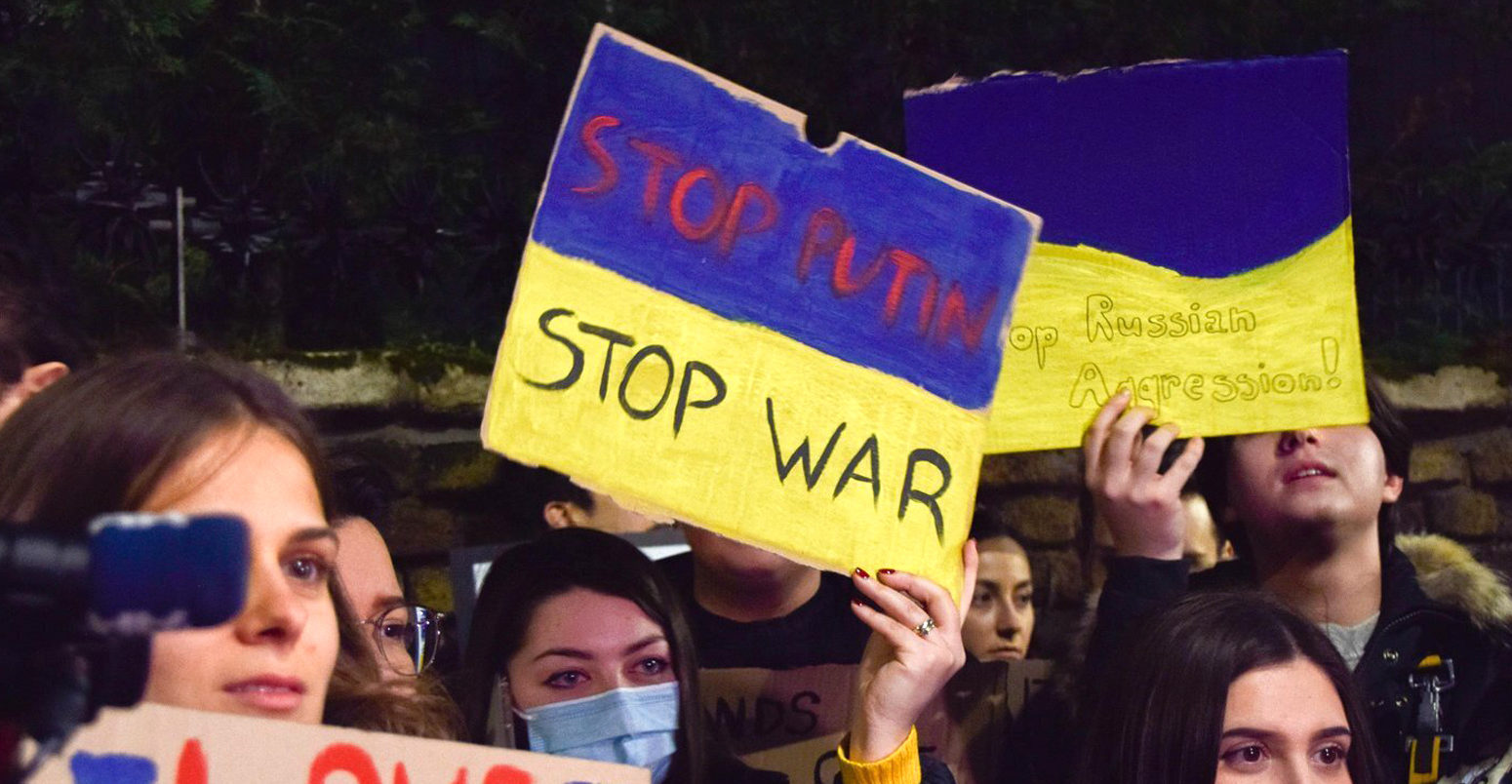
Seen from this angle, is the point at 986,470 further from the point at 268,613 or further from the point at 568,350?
the point at 268,613

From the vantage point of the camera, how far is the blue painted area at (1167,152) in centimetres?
285

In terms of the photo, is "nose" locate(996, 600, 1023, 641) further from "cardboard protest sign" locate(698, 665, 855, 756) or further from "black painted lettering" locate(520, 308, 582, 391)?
"black painted lettering" locate(520, 308, 582, 391)

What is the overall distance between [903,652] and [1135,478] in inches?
22.9

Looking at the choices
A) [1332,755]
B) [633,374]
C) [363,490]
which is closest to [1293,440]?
[1332,755]

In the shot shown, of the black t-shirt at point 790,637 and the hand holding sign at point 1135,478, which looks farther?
the black t-shirt at point 790,637

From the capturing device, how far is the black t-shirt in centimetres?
313

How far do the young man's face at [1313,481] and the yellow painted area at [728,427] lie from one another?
926 mm

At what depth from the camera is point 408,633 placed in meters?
2.76

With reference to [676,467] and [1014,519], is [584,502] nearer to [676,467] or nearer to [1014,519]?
[1014,519]

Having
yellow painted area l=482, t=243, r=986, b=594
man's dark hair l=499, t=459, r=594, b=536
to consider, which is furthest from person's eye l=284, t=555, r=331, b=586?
man's dark hair l=499, t=459, r=594, b=536

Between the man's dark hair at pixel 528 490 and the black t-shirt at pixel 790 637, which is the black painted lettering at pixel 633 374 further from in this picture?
the man's dark hair at pixel 528 490

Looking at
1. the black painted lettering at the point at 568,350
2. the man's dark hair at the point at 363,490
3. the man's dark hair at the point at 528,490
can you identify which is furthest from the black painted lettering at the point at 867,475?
the man's dark hair at the point at 528,490

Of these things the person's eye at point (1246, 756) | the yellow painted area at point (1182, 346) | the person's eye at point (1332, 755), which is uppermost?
the yellow painted area at point (1182, 346)

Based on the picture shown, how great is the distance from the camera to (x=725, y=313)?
236 cm
